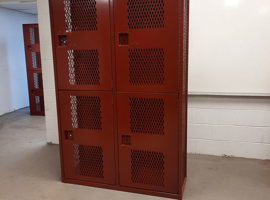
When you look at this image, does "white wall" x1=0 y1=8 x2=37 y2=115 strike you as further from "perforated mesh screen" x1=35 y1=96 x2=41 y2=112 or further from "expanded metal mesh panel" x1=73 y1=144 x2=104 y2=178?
"expanded metal mesh panel" x1=73 y1=144 x2=104 y2=178

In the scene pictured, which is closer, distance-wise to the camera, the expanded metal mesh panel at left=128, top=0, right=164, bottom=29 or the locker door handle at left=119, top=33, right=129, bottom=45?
the expanded metal mesh panel at left=128, top=0, right=164, bottom=29

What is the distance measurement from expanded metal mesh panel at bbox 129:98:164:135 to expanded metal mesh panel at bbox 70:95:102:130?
0.37 metres

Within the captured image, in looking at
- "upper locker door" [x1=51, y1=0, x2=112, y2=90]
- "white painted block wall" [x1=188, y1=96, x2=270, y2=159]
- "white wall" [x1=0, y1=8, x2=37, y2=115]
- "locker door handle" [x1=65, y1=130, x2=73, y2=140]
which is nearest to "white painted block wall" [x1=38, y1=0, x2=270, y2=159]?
"white painted block wall" [x1=188, y1=96, x2=270, y2=159]

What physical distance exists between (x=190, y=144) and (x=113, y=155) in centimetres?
137

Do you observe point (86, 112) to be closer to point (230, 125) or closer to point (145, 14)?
point (145, 14)

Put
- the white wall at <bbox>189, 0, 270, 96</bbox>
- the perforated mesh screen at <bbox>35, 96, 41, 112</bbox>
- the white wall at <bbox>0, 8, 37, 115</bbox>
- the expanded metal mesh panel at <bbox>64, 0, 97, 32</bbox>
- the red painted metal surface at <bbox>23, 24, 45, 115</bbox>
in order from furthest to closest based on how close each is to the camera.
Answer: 1. the white wall at <bbox>0, 8, 37, 115</bbox>
2. the perforated mesh screen at <bbox>35, 96, 41, 112</bbox>
3. the red painted metal surface at <bbox>23, 24, 45, 115</bbox>
4. the white wall at <bbox>189, 0, 270, 96</bbox>
5. the expanded metal mesh panel at <bbox>64, 0, 97, 32</bbox>

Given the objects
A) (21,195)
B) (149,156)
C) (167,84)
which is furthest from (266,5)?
(21,195)

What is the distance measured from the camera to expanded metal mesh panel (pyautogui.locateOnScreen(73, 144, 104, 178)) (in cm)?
270

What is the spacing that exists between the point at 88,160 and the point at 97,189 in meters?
0.31

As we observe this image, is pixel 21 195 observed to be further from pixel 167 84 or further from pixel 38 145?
pixel 167 84

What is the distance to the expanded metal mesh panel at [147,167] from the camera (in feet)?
8.22

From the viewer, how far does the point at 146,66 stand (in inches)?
93.0

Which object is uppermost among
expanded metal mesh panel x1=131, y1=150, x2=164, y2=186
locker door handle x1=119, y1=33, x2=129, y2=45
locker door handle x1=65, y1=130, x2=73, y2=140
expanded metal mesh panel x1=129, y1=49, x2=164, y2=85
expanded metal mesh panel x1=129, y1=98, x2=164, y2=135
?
locker door handle x1=119, y1=33, x2=129, y2=45

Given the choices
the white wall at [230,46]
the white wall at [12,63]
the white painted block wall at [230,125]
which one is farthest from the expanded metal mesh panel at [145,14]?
the white wall at [12,63]
